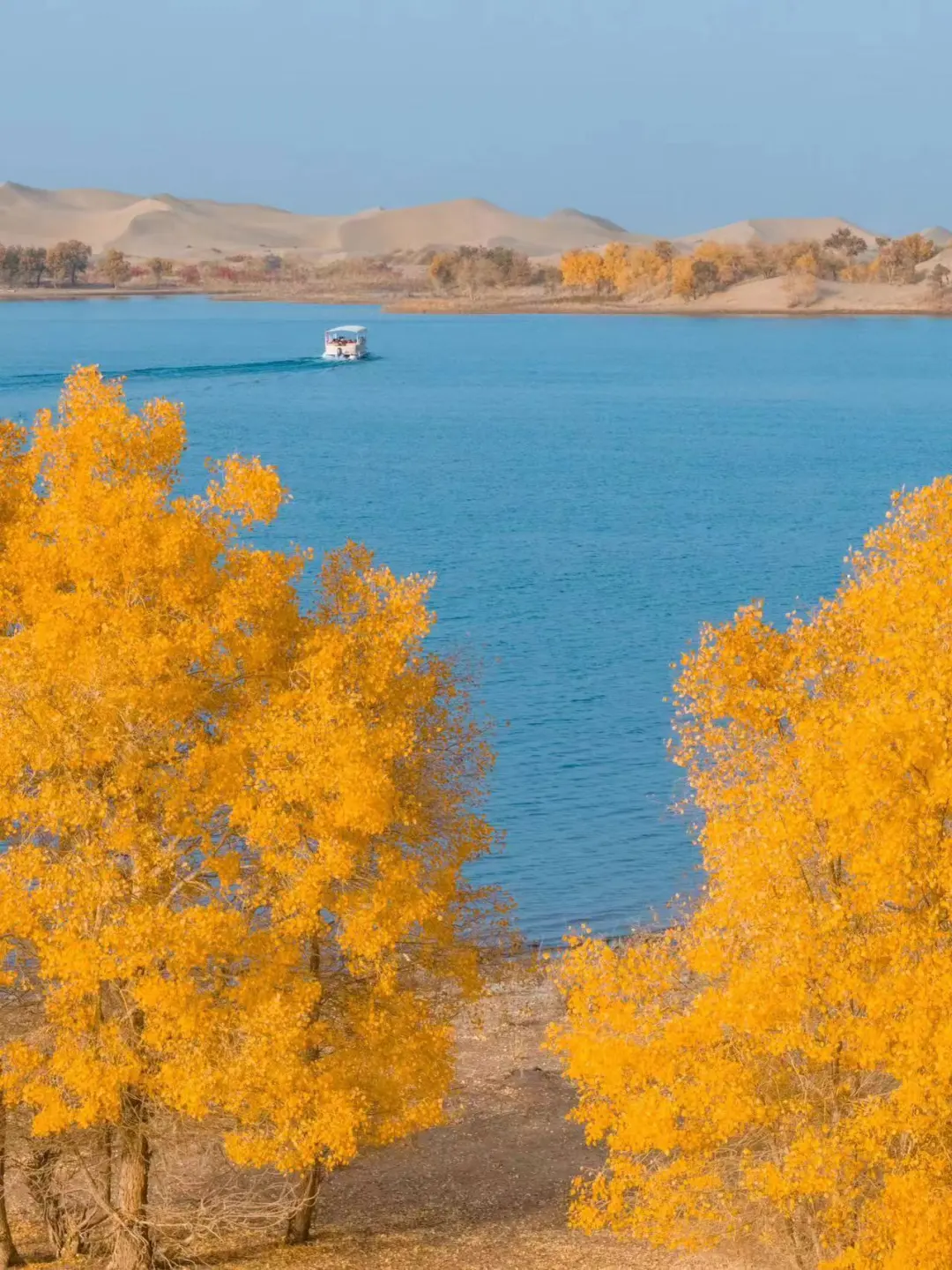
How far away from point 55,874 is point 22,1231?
31.8 ft

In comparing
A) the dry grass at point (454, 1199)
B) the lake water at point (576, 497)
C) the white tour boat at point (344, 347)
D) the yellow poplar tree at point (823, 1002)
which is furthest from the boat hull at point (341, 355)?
the yellow poplar tree at point (823, 1002)

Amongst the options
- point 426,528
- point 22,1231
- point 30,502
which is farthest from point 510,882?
point 426,528

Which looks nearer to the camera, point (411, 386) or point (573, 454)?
point (573, 454)

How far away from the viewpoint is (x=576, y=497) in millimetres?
96750

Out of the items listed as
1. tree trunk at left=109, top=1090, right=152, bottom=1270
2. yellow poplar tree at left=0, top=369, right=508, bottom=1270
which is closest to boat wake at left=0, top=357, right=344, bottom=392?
yellow poplar tree at left=0, top=369, right=508, bottom=1270

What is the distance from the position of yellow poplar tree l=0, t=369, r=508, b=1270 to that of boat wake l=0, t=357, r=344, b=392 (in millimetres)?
92780

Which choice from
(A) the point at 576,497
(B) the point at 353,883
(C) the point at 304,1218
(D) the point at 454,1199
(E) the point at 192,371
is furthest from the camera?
(E) the point at 192,371

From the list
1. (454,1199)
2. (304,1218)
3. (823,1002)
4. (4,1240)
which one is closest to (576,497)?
(454,1199)

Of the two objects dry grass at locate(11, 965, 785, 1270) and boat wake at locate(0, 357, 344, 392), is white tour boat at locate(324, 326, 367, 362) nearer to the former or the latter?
boat wake at locate(0, 357, 344, 392)

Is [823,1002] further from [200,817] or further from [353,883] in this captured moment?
[200,817]

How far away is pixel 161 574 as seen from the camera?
74.9 feet

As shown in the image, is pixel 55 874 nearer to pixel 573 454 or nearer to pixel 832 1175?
pixel 832 1175

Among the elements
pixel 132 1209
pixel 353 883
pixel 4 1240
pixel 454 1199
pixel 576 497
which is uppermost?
pixel 576 497

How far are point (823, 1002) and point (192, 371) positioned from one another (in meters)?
134
